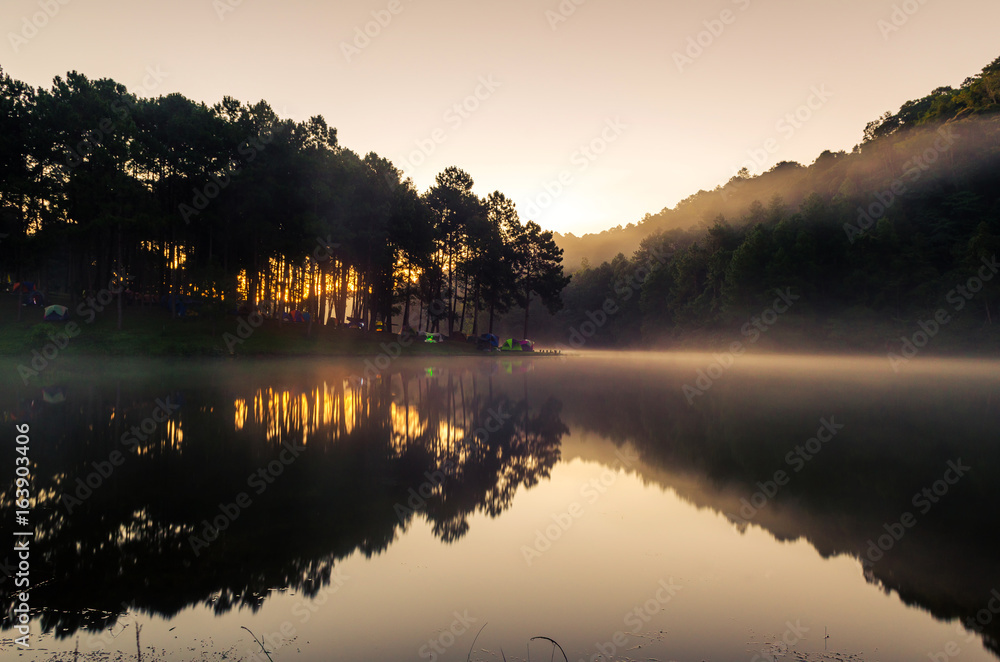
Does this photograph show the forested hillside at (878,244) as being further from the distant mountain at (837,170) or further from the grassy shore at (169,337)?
the grassy shore at (169,337)

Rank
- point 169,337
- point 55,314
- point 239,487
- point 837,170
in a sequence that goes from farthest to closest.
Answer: point 837,170 < point 55,314 < point 169,337 < point 239,487

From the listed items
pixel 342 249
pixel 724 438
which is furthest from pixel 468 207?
pixel 724 438

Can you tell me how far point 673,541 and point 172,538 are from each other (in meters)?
6.32

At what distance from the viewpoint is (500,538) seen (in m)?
7.30

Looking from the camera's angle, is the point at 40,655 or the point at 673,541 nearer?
the point at 40,655

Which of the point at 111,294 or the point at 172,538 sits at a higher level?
the point at 111,294

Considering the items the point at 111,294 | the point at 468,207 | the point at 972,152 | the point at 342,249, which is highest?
the point at 972,152

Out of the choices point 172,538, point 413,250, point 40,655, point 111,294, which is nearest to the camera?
point 40,655

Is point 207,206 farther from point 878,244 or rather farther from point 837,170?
point 837,170

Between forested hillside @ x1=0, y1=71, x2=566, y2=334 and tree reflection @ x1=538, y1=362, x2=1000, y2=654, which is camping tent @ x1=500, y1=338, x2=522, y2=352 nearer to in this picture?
forested hillside @ x1=0, y1=71, x2=566, y2=334

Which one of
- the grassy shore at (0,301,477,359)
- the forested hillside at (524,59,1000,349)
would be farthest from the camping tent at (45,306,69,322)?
the forested hillside at (524,59,1000,349)

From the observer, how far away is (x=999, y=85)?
73.8m

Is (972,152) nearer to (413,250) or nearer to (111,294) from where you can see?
(413,250)

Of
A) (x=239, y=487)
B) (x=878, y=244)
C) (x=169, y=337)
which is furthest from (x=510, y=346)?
(x=239, y=487)
